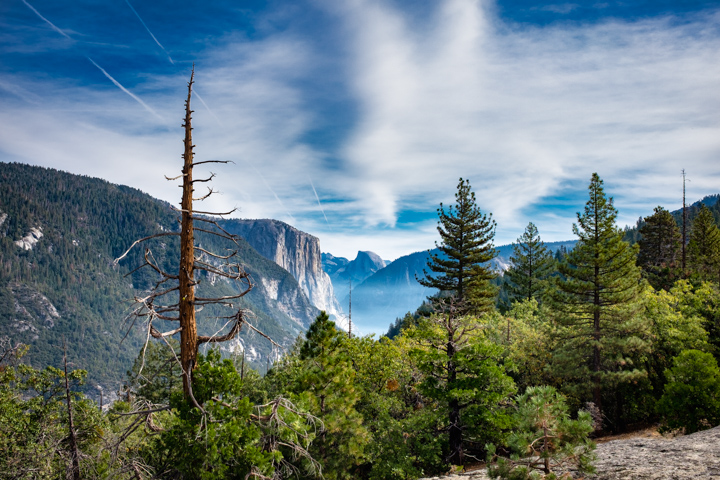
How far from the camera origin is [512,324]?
31656 mm

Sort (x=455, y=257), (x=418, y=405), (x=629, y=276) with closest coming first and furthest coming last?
1. (x=629, y=276)
2. (x=418, y=405)
3. (x=455, y=257)

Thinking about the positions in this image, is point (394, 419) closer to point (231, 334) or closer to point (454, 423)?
point (454, 423)

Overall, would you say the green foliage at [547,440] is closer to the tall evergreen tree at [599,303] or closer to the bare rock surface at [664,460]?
the bare rock surface at [664,460]

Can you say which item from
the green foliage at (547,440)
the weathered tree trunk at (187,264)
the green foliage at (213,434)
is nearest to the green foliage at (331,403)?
the green foliage at (213,434)

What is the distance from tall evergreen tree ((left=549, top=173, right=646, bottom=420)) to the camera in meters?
20.2

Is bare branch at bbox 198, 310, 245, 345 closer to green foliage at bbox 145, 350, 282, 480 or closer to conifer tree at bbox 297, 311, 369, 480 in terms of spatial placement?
green foliage at bbox 145, 350, 282, 480

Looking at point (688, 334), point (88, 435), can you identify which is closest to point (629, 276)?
point (688, 334)

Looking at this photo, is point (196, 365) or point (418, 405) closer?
point (196, 365)

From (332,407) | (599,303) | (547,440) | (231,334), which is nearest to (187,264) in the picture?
(231,334)

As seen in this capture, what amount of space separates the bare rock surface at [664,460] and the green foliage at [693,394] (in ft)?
13.8

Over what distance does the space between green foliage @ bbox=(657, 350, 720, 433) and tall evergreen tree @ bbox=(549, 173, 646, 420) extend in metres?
5.13

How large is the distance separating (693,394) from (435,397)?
9696 millimetres

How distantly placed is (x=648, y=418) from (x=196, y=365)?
25.8 m

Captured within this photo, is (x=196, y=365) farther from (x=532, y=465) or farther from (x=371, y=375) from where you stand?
(x=371, y=375)
